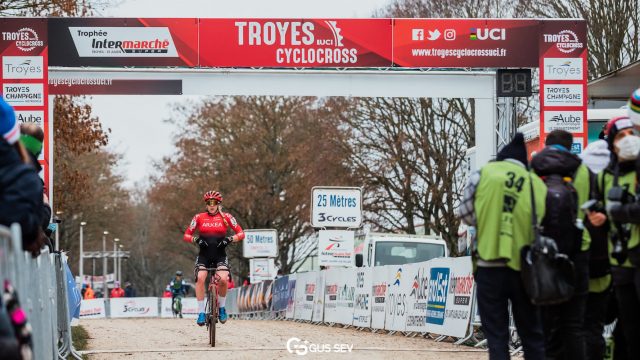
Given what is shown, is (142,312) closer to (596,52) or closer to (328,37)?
(596,52)

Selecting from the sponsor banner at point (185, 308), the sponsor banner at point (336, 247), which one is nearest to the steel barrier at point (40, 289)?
the sponsor banner at point (336, 247)

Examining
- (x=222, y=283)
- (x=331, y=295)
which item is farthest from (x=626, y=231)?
(x=331, y=295)

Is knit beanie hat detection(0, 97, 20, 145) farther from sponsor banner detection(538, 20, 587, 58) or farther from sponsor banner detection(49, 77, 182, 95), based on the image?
sponsor banner detection(538, 20, 587, 58)

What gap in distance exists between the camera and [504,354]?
337 inches

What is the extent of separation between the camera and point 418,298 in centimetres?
1903

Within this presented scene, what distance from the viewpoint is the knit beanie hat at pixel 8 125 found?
6871 mm

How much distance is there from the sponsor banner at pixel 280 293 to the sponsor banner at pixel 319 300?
17.2ft

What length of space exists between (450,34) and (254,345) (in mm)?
7648

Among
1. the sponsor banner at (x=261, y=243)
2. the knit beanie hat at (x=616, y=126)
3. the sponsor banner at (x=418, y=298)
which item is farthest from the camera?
the sponsor banner at (x=261, y=243)

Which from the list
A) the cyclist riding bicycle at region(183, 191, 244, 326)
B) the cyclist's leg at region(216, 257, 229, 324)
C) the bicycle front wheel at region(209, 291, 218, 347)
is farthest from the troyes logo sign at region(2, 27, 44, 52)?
the bicycle front wheel at region(209, 291, 218, 347)

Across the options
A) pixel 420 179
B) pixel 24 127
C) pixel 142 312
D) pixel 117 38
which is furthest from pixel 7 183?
pixel 142 312

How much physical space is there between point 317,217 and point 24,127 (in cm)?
2184

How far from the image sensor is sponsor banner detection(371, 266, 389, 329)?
21.2 metres

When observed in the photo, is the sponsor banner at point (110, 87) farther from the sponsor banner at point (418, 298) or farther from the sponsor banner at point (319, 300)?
the sponsor banner at point (319, 300)
